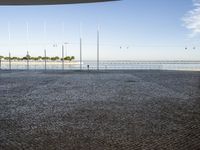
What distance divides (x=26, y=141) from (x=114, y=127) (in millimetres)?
1690

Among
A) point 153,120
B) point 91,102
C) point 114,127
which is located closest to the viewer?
point 114,127

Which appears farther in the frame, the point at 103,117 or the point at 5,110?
the point at 5,110

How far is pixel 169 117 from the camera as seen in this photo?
6.87m

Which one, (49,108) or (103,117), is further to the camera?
(49,108)

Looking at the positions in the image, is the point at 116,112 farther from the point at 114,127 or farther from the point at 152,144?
the point at 152,144

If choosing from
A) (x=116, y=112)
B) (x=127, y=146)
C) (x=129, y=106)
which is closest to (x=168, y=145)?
(x=127, y=146)

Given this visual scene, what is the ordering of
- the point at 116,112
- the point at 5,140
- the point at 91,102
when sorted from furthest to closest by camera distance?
the point at 91,102 < the point at 116,112 < the point at 5,140

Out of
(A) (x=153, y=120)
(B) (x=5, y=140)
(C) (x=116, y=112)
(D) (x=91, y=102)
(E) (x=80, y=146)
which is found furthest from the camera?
(D) (x=91, y=102)

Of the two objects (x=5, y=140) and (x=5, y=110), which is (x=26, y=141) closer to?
(x=5, y=140)

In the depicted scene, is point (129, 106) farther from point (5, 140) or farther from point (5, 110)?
point (5, 140)

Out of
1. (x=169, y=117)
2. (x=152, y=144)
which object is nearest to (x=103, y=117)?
(x=169, y=117)

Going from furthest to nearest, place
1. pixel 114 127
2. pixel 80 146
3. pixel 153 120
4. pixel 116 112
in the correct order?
pixel 116 112 → pixel 153 120 → pixel 114 127 → pixel 80 146

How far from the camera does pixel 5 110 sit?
25.9 ft

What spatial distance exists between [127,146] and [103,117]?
2290mm
